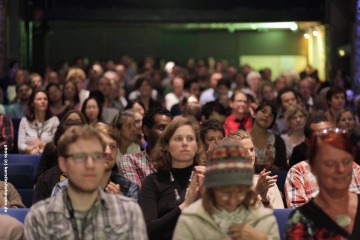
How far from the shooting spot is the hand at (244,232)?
573cm

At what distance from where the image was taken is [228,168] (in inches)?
224

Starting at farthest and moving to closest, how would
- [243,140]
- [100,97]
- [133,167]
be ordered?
[100,97], [133,167], [243,140]

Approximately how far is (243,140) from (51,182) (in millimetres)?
1532

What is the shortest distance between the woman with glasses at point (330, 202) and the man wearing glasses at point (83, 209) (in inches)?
33.4

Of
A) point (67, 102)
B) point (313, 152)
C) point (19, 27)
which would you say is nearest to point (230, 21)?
point (19, 27)

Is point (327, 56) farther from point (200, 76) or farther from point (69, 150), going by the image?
point (69, 150)

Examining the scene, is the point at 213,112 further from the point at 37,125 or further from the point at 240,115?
the point at 37,125

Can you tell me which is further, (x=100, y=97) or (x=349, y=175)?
(x=100, y=97)

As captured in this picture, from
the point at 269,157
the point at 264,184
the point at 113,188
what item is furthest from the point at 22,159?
the point at 264,184

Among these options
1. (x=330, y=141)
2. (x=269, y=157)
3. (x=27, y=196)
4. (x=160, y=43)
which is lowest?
(x=27, y=196)

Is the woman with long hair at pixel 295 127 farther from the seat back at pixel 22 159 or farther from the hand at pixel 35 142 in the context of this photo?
the seat back at pixel 22 159

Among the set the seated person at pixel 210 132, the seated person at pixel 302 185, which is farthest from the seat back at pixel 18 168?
the seated person at pixel 302 185

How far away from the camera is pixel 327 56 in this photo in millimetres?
25688

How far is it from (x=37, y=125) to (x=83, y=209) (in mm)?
7880
